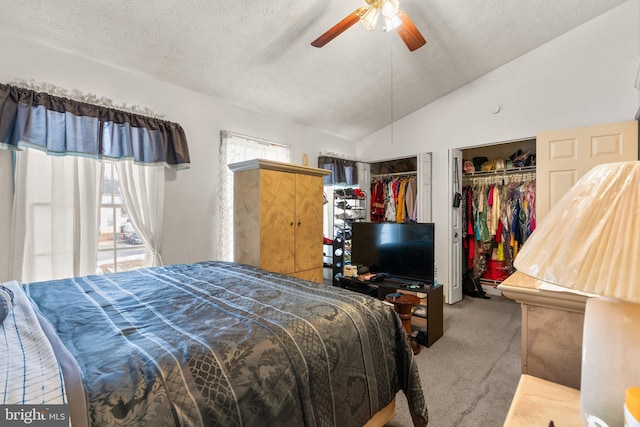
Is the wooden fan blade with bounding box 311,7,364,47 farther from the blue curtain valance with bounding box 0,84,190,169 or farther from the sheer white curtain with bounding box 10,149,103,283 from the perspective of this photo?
the sheer white curtain with bounding box 10,149,103,283

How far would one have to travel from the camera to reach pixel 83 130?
7.08ft

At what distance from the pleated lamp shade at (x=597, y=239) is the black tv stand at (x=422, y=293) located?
2.22 metres

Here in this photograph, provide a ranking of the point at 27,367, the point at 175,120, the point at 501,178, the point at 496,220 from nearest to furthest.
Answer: the point at 27,367
the point at 175,120
the point at 496,220
the point at 501,178

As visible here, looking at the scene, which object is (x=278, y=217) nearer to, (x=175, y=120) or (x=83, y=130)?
(x=175, y=120)

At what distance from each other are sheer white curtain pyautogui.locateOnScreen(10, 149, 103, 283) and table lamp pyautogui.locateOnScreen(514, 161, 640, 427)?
280cm

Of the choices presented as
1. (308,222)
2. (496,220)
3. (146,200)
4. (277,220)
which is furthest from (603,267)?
(496,220)

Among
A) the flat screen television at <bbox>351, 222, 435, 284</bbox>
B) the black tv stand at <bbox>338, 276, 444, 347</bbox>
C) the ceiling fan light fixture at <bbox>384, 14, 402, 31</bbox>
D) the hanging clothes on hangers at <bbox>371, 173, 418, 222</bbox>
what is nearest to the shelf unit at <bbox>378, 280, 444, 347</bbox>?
the black tv stand at <bbox>338, 276, 444, 347</bbox>

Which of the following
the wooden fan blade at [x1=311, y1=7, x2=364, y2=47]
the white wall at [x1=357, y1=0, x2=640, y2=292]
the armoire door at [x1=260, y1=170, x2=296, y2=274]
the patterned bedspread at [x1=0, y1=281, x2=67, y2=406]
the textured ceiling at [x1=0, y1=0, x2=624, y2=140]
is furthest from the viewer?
the white wall at [x1=357, y1=0, x2=640, y2=292]

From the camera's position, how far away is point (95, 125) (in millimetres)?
2213

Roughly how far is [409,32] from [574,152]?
2.17 meters

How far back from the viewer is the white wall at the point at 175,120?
199 centimetres

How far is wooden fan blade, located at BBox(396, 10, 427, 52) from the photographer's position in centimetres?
179

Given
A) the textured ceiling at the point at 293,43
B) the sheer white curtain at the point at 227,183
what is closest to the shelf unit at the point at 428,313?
the sheer white curtain at the point at 227,183

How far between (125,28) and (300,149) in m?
2.23
